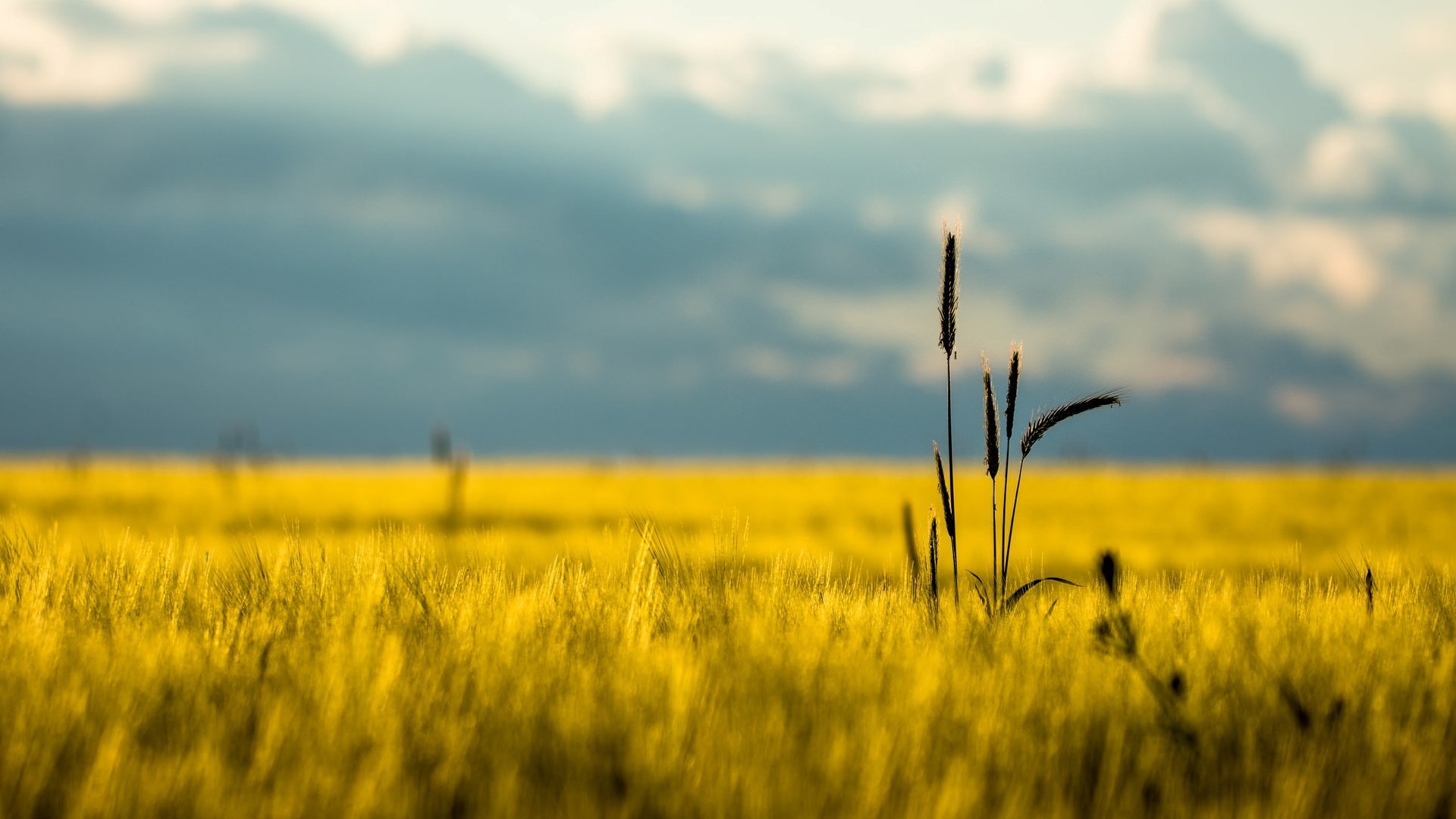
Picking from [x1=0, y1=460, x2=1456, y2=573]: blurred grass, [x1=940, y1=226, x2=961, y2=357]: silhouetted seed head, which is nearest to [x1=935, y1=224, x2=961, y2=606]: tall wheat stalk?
[x1=940, y1=226, x2=961, y2=357]: silhouetted seed head

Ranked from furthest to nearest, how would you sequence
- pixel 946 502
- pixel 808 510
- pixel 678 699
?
pixel 808 510 → pixel 946 502 → pixel 678 699

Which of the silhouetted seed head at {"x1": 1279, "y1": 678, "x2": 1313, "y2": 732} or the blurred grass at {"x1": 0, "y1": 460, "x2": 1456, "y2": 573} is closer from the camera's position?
the silhouetted seed head at {"x1": 1279, "y1": 678, "x2": 1313, "y2": 732}

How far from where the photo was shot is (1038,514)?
30.5 metres

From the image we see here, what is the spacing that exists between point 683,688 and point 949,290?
177 centimetres

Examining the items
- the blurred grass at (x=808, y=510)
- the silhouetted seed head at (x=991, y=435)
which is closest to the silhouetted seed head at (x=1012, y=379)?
the silhouetted seed head at (x=991, y=435)

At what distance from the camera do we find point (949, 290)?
12.5 ft

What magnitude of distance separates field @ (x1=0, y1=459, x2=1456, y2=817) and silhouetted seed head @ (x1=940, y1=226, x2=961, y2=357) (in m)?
1.04

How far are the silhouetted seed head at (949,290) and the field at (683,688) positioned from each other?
1.04 metres

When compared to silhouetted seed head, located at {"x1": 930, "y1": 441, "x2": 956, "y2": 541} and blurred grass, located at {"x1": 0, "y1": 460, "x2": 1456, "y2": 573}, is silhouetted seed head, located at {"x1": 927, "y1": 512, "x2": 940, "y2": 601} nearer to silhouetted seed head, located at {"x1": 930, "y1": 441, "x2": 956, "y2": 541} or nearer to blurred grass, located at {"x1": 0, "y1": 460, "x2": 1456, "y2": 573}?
silhouetted seed head, located at {"x1": 930, "y1": 441, "x2": 956, "y2": 541}

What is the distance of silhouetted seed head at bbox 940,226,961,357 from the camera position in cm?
377

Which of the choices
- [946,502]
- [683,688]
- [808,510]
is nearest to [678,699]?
[683,688]

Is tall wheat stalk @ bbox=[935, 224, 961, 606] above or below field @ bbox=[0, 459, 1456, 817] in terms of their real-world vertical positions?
above

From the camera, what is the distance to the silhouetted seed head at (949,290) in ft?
12.4

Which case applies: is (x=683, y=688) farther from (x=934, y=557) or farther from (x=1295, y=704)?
(x=1295, y=704)
